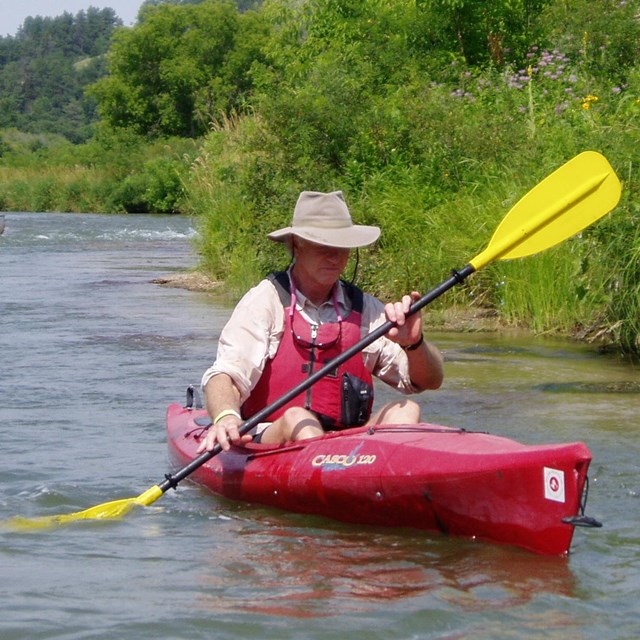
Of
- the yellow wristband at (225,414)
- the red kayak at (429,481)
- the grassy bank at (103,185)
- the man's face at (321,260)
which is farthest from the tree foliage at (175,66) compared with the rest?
the yellow wristband at (225,414)

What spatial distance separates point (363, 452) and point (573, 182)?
1.73 meters

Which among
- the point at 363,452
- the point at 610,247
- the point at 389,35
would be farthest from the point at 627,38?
the point at 363,452

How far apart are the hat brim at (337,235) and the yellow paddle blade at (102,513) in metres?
1.10

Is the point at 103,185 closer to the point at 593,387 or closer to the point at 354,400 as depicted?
the point at 593,387

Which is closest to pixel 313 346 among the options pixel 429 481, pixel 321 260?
pixel 321 260

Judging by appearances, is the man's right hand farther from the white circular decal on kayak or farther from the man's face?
the white circular decal on kayak

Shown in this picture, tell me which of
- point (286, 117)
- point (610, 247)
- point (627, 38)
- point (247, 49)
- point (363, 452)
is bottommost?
point (363, 452)

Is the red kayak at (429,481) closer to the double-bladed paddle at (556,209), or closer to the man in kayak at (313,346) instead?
the man in kayak at (313,346)

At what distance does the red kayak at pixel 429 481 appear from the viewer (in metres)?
3.93

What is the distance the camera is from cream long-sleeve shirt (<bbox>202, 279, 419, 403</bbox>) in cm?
478

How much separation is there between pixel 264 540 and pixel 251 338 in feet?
2.47

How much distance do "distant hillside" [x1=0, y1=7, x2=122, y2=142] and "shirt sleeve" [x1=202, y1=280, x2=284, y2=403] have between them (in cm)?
9284

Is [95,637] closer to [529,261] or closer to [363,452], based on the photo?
[363,452]

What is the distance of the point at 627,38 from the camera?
45.0ft
